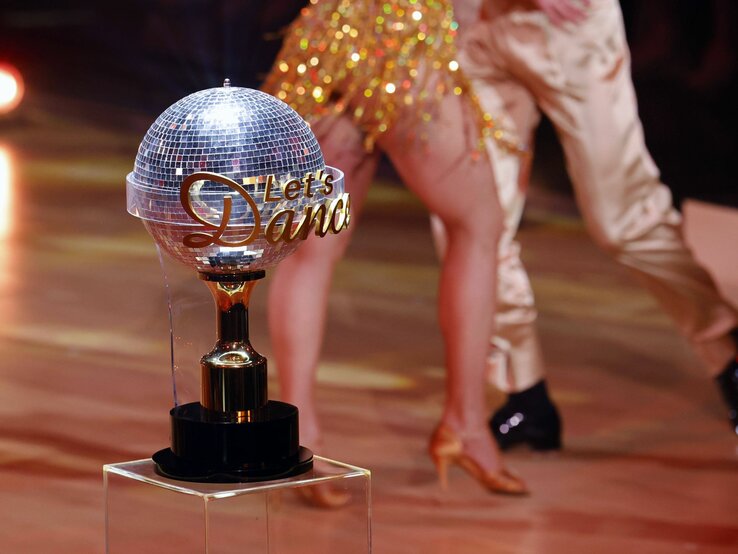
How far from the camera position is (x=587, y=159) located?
3.14 metres

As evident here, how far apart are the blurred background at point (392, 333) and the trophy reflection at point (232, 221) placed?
0.44ft

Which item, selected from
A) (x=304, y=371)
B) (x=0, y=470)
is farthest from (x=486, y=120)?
(x=0, y=470)

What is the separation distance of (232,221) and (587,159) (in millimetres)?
1775

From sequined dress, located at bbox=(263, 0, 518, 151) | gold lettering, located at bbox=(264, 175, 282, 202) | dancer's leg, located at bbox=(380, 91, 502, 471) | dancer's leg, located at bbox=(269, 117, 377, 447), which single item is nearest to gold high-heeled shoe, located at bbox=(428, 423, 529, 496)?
dancer's leg, located at bbox=(380, 91, 502, 471)

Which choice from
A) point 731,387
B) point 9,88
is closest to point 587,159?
point 731,387

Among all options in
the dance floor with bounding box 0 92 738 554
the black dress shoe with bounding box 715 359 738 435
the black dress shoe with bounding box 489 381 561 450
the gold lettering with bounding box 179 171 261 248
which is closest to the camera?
the gold lettering with bounding box 179 171 261 248

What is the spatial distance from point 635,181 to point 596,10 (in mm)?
384

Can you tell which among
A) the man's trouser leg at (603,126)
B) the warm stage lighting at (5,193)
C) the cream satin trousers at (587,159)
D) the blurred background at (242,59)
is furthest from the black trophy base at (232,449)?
the warm stage lighting at (5,193)

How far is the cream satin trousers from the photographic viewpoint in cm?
308

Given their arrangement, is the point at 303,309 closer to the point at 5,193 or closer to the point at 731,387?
A: the point at 731,387

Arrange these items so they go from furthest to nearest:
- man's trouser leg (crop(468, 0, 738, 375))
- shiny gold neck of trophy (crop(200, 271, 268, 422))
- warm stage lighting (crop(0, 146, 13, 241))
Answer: warm stage lighting (crop(0, 146, 13, 241)) < man's trouser leg (crop(468, 0, 738, 375)) < shiny gold neck of trophy (crop(200, 271, 268, 422))

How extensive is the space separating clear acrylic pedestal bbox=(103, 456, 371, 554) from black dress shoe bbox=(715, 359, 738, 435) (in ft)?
6.42

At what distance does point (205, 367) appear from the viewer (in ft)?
→ 5.19

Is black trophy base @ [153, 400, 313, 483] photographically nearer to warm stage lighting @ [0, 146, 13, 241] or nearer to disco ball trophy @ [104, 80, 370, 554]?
disco ball trophy @ [104, 80, 370, 554]
